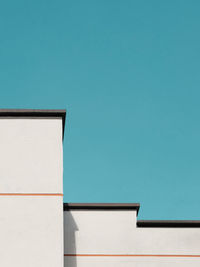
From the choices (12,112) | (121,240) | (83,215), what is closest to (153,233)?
(121,240)

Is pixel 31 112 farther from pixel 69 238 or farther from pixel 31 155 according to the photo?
pixel 69 238

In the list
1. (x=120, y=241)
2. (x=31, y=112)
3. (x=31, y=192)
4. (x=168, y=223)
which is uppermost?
(x=31, y=112)

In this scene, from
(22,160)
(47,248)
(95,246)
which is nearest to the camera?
(47,248)

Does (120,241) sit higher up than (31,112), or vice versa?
(31,112)

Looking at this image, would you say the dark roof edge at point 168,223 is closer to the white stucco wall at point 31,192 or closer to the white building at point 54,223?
the white building at point 54,223

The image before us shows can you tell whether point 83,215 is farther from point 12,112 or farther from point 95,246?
point 12,112

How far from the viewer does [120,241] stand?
14.3 meters

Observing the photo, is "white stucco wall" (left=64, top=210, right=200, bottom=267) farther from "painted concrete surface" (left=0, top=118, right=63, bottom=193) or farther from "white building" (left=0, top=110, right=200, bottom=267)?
"painted concrete surface" (left=0, top=118, right=63, bottom=193)

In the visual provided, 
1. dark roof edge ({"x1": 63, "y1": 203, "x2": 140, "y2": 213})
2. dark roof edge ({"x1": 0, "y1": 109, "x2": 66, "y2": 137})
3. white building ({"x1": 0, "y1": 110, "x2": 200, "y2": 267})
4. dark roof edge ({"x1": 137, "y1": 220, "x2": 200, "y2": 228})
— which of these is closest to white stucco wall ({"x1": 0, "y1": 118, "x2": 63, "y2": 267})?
white building ({"x1": 0, "y1": 110, "x2": 200, "y2": 267})

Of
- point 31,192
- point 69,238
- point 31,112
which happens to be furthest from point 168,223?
point 31,112

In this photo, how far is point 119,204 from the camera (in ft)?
47.8

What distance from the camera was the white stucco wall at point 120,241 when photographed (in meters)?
14.1

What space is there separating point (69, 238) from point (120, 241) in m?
1.28

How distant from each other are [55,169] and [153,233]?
3212 mm
